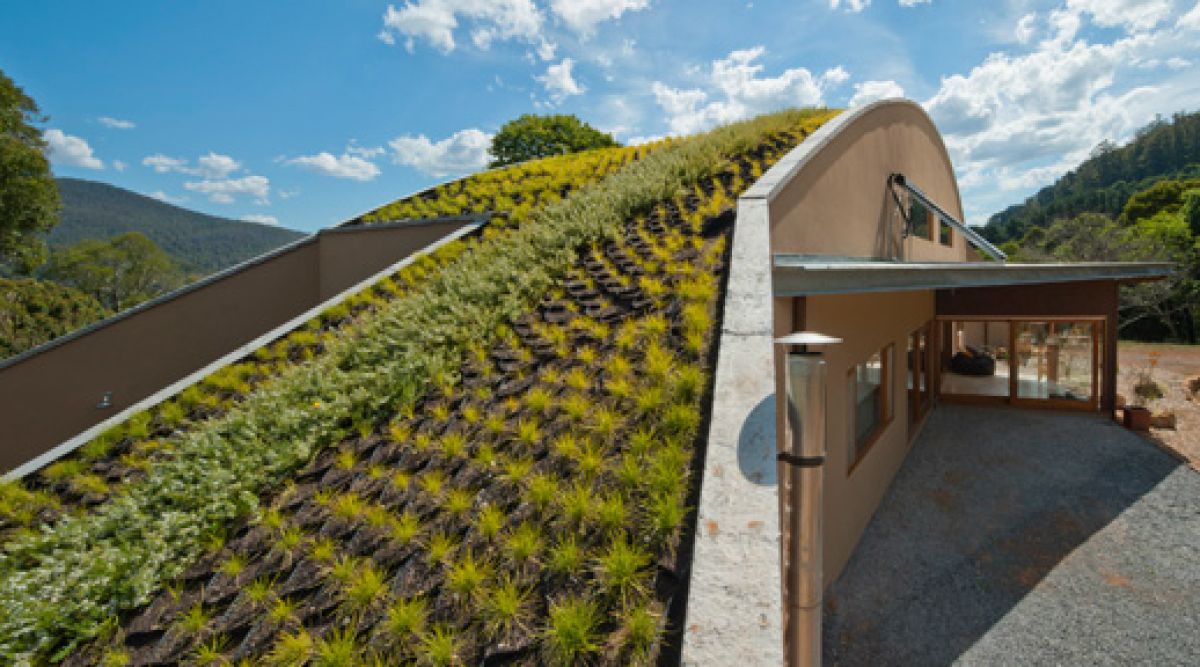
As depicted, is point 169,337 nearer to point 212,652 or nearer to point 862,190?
point 212,652

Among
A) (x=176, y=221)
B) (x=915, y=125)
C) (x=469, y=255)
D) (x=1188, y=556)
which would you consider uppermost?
(x=176, y=221)

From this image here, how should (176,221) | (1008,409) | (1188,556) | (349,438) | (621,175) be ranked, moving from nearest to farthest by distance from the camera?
(349,438) → (1188,556) → (621,175) → (1008,409) → (176,221)

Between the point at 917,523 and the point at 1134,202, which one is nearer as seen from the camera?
the point at 917,523

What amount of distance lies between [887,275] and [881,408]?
4.85 metres

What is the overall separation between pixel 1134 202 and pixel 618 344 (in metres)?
63.5

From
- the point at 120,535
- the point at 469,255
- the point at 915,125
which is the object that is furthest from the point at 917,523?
the point at 915,125

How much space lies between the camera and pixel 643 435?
296 centimetres

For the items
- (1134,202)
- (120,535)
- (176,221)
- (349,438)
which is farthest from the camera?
(176,221)

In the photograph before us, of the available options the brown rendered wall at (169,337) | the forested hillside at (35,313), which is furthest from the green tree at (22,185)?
the brown rendered wall at (169,337)

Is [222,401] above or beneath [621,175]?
beneath

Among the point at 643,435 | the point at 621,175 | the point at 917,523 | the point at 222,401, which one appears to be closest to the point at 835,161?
the point at 621,175

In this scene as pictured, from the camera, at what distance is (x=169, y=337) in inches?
333

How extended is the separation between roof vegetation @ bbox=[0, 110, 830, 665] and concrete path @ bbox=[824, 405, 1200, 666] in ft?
15.0

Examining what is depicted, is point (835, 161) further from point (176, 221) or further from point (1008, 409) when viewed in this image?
point (176, 221)
